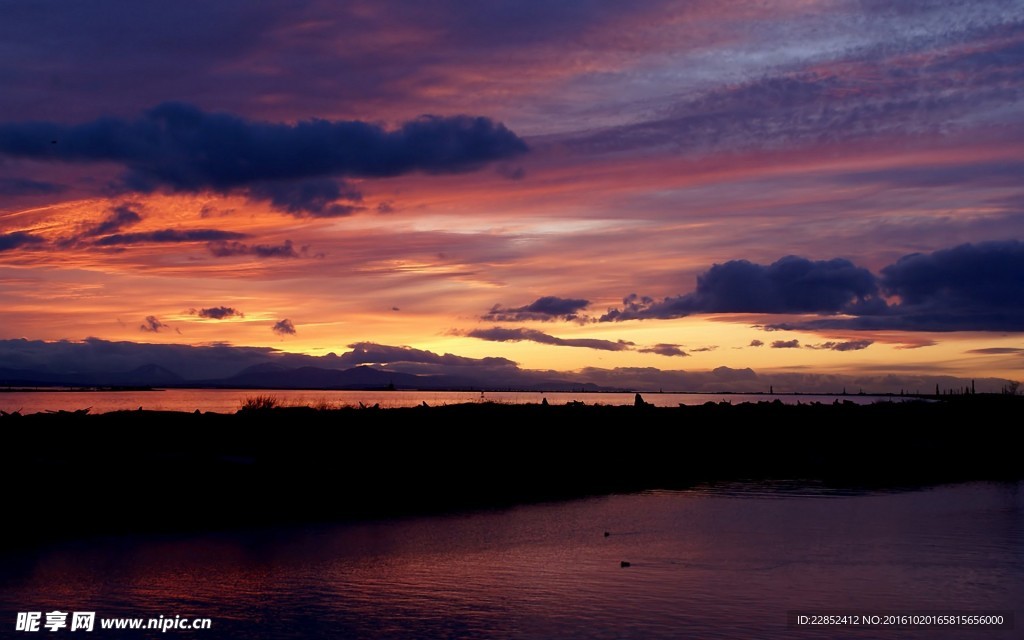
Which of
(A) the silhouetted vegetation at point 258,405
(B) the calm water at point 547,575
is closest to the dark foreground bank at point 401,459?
(A) the silhouetted vegetation at point 258,405

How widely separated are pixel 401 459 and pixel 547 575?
38.3 feet

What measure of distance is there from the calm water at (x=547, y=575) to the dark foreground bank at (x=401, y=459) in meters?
2.75

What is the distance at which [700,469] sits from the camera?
2859 centimetres

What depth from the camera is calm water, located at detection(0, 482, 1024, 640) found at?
10633 mm

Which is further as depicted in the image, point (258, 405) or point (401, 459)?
point (258, 405)

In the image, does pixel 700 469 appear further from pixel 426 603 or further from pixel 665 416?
pixel 426 603

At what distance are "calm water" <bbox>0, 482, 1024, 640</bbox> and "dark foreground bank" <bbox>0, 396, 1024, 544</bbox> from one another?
2746 millimetres

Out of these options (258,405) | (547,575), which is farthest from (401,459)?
(258,405)

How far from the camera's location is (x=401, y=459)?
2433cm

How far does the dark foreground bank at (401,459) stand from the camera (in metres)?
18.9

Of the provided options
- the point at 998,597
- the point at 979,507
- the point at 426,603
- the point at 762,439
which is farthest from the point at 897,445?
the point at 426,603

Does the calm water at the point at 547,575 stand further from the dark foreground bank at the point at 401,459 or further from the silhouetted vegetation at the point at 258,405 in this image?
the silhouetted vegetation at the point at 258,405

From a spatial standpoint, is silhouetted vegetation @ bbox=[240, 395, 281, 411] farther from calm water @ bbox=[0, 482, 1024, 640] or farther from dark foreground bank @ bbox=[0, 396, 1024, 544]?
calm water @ bbox=[0, 482, 1024, 640]

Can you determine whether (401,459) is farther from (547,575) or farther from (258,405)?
(258,405)
